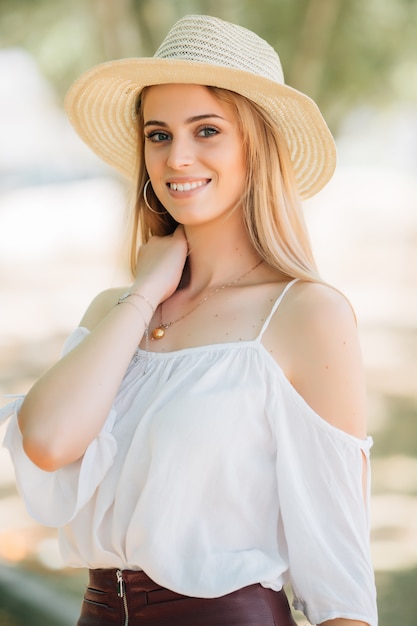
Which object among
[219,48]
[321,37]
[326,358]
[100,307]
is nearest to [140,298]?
[100,307]

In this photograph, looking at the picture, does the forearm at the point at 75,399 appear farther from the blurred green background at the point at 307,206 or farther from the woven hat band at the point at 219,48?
the blurred green background at the point at 307,206

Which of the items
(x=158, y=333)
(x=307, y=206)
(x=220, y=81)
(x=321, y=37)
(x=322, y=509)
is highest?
(x=321, y=37)

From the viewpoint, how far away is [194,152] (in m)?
2.07

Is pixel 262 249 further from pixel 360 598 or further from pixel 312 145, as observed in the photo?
pixel 360 598

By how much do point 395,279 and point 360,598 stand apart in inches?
122

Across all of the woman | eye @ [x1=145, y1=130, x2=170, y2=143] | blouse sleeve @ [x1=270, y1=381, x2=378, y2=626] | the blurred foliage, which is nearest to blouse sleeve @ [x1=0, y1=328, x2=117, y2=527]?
the woman

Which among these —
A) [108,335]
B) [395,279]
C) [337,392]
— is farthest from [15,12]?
[337,392]

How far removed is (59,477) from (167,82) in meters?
0.92

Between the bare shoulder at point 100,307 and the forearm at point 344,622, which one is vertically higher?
the bare shoulder at point 100,307

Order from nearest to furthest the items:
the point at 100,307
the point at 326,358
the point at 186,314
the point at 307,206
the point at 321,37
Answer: the point at 326,358, the point at 186,314, the point at 100,307, the point at 321,37, the point at 307,206

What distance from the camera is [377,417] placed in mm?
4691

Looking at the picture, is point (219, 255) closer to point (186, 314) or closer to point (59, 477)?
point (186, 314)

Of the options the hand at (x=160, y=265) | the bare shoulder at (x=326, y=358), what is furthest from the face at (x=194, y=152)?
the bare shoulder at (x=326, y=358)

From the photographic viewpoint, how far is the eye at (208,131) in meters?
2.09
